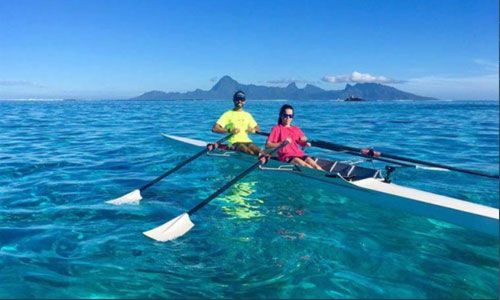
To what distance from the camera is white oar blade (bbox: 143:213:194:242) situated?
18.7 ft

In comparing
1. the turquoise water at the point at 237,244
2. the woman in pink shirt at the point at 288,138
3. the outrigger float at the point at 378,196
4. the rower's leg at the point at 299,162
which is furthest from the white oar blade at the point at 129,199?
the rower's leg at the point at 299,162

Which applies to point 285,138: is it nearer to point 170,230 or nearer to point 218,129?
point 218,129

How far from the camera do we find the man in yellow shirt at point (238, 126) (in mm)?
10094

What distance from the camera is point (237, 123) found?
10312 millimetres

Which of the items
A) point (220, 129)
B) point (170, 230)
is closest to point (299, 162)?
point (220, 129)

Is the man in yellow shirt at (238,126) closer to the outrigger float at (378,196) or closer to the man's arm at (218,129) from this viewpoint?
the man's arm at (218,129)

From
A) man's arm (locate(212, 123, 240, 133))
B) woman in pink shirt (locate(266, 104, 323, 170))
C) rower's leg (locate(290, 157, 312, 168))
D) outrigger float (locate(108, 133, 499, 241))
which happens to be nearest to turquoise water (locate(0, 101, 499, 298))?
outrigger float (locate(108, 133, 499, 241))

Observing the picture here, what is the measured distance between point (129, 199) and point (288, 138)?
4000mm

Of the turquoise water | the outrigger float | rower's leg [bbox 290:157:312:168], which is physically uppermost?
rower's leg [bbox 290:157:312:168]

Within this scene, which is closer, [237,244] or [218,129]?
[237,244]

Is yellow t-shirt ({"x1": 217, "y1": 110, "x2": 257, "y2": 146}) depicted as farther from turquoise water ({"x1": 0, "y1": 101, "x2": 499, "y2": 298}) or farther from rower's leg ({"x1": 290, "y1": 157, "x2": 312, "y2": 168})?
rower's leg ({"x1": 290, "y1": 157, "x2": 312, "y2": 168})

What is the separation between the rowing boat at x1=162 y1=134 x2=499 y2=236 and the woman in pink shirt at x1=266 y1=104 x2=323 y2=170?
10.6 inches

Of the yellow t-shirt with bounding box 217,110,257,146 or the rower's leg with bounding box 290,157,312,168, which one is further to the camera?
the yellow t-shirt with bounding box 217,110,257,146

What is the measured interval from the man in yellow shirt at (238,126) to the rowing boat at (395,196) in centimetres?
159
